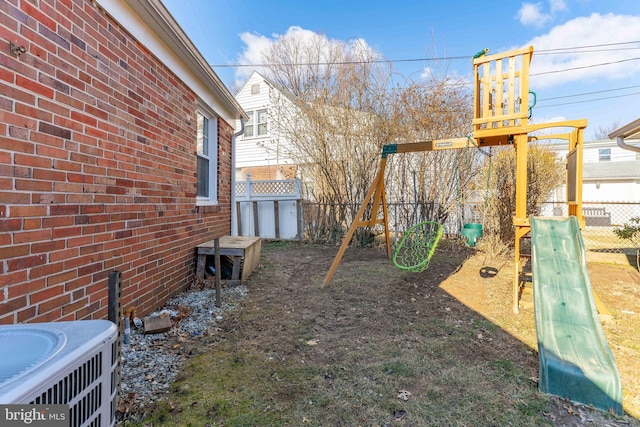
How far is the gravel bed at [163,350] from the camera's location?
76.0 inches

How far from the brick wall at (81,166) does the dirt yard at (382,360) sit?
106 cm

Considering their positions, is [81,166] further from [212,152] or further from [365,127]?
[365,127]

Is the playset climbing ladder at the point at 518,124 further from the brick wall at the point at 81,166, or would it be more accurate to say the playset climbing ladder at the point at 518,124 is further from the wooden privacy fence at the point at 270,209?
the wooden privacy fence at the point at 270,209

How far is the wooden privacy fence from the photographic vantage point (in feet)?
29.5

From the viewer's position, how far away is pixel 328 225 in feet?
28.1

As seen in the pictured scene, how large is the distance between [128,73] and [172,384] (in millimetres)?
2811

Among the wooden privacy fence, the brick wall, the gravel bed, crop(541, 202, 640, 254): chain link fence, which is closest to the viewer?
the brick wall

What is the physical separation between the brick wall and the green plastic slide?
3488 millimetres

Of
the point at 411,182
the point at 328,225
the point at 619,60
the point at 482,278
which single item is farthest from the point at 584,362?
the point at 619,60

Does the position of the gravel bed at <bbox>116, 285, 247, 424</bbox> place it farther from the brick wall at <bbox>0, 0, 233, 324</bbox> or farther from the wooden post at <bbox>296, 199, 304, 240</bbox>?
the wooden post at <bbox>296, 199, 304, 240</bbox>

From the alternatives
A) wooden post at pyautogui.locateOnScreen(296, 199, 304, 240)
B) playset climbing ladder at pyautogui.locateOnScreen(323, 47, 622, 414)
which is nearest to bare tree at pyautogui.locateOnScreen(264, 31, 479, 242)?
wooden post at pyautogui.locateOnScreen(296, 199, 304, 240)


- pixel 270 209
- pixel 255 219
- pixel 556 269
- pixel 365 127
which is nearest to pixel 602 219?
pixel 365 127

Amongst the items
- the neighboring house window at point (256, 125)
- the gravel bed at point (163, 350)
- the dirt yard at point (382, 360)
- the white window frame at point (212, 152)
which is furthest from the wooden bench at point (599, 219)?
the gravel bed at point (163, 350)

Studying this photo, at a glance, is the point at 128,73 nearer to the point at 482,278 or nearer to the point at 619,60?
the point at 482,278
